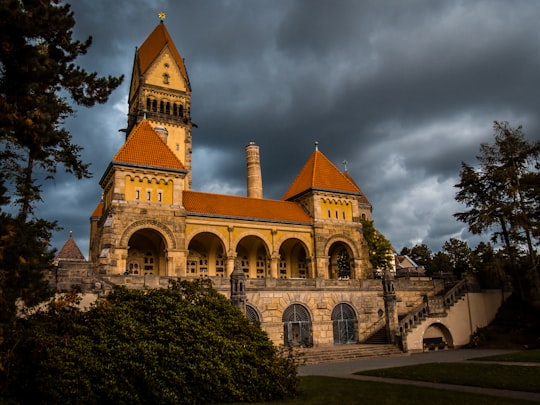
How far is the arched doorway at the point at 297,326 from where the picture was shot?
2717 centimetres

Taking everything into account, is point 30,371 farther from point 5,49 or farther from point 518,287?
point 518,287

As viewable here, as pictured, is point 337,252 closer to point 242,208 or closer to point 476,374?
point 242,208

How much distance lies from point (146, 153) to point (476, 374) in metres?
24.7

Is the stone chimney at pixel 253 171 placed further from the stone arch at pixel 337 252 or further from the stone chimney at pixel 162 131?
the stone arch at pixel 337 252

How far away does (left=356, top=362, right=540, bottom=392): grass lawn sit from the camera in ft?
41.1

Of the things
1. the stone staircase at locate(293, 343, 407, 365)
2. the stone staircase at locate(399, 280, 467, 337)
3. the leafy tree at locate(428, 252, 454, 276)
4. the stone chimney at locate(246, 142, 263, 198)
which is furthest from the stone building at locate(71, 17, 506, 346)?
the leafy tree at locate(428, 252, 454, 276)

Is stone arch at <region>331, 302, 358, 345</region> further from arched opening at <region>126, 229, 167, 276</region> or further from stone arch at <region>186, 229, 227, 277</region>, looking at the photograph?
arched opening at <region>126, 229, 167, 276</region>

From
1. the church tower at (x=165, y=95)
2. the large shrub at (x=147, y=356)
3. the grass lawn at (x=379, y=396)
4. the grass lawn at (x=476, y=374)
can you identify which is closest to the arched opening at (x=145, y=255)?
the church tower at (x=165, y=95)

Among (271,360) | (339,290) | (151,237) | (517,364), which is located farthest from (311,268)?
(271,360)

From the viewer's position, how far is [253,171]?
4878 cm

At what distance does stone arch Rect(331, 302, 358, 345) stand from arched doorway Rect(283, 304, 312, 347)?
1.88 metres

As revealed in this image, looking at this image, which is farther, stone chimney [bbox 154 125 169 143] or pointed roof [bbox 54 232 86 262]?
stone chimney [bbox 154 125 169 143]

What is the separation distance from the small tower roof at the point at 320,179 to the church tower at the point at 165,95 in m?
12.1

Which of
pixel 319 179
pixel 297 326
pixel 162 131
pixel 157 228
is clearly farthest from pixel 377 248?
pixel 157 228
